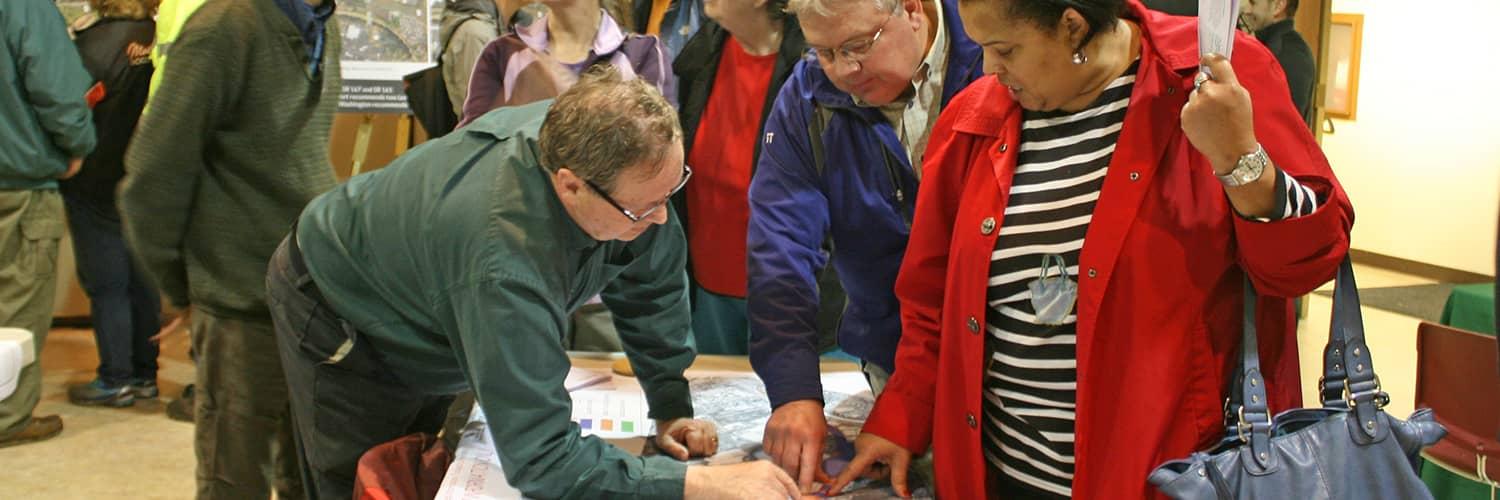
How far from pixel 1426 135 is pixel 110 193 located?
5.32 m

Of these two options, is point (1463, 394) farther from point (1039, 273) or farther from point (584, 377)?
point (584, 377)

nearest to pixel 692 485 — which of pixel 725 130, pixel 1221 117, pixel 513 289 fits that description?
pixel 513 289

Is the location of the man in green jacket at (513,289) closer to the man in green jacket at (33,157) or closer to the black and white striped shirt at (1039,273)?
the black and white striped shirt at (1039,273)

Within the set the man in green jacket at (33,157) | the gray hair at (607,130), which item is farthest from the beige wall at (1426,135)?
the man in green jacket at (33,157)

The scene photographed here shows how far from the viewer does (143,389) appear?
4957 mm

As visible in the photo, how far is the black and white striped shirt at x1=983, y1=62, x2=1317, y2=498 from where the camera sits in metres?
1.56

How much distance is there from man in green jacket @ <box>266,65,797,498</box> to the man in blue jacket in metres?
0.15

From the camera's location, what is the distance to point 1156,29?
156 centimetres

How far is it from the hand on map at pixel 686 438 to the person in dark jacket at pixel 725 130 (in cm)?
85

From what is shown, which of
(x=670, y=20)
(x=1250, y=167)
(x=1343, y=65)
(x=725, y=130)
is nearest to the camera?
(x=1250, y=167)

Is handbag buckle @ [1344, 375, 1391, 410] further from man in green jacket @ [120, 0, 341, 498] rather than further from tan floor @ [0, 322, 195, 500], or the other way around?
tan floor @ [0, 322, 195, 500]

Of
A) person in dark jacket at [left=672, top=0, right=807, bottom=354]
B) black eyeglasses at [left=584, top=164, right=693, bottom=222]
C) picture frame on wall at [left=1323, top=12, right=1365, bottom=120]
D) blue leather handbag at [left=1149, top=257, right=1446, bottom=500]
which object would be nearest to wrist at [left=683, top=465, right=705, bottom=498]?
black eyeglasses at [left=584, top=164, right=693, bottom=222]

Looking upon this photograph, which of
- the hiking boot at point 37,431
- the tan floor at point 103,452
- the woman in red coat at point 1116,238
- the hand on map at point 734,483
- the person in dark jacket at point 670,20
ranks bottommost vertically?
the tan floor at point 103,452

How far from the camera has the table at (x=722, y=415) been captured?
5.92 ft
